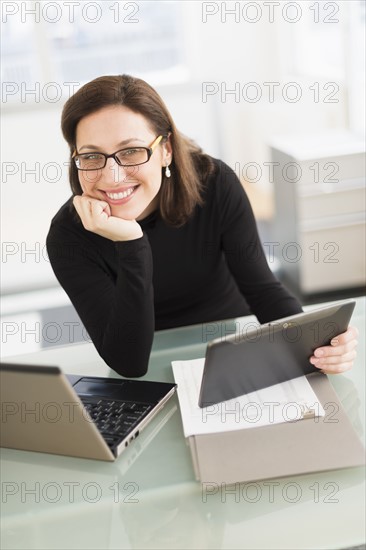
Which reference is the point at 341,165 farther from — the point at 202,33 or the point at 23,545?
the point at 23,545

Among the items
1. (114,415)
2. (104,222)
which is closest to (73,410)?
(114,415)

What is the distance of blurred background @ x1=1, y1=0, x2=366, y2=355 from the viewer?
359 centimetres

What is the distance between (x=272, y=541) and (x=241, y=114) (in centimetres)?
521

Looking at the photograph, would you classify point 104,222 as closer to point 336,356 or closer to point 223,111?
point 336,356

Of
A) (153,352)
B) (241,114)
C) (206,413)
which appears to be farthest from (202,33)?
(206,413)

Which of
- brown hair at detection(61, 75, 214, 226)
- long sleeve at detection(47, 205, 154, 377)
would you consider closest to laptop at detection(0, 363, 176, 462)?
long sleeve at detection(47, 205, 154, 377)

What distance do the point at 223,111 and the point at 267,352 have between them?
15.9ft

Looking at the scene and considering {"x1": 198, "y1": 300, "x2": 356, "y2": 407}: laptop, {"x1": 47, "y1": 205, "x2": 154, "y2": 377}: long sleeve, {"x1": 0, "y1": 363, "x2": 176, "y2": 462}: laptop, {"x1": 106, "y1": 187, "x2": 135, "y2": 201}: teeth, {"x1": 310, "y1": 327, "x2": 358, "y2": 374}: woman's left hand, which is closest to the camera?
{"x1": 0, "y1": 363, "x2": 176, "y2": 462}: laptop

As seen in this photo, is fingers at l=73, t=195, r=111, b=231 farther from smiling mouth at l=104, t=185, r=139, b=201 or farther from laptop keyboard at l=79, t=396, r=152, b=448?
laptop keyboard at l=79, t=396, r=152, b=448

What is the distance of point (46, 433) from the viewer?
39.9 inches

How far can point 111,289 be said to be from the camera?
156cm

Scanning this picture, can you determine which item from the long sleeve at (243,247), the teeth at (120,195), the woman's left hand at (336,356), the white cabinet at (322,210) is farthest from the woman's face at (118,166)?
the white cabinet at (322,210)

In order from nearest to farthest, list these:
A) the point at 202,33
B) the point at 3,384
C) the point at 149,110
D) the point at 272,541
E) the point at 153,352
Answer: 1. the point at 272,541
2. the point at 3,384
3. the point at 153,352
4. the point at 149,110
5. the point at 202,33

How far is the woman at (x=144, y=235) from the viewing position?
146 cm
